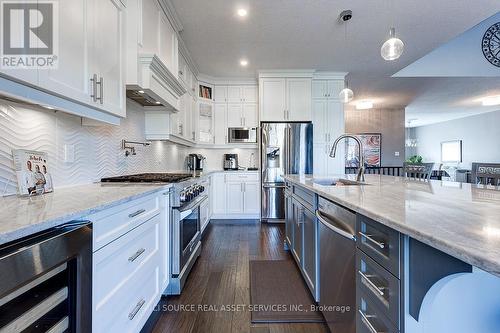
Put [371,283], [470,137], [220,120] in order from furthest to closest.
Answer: [470,137], [220,120], [371,283]

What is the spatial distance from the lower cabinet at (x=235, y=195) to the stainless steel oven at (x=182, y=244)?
6.53 feet

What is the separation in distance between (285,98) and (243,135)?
1021mm

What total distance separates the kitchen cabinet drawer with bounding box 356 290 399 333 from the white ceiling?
106 inches

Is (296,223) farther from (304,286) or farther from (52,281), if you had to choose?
(52,281)

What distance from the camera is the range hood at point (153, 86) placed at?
1901mm

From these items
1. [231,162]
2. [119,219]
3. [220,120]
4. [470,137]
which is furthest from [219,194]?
[470,137]

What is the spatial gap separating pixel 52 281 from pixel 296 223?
76.2 inches

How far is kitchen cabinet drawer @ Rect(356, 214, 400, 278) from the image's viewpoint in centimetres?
81

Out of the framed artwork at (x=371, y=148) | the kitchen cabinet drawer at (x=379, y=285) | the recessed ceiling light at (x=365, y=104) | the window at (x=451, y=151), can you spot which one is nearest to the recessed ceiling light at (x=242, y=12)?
the kitchen cabinet drawer at (x=379, y=285)

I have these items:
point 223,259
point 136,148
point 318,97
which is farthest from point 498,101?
point 136,148

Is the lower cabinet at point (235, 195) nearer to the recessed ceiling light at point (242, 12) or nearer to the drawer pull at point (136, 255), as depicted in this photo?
the recessed ceiling light at point (242, 12)

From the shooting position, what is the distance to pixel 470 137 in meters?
9.24

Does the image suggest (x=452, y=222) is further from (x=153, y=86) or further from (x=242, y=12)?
(x=242, y=12)

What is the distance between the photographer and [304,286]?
6.97 feet
